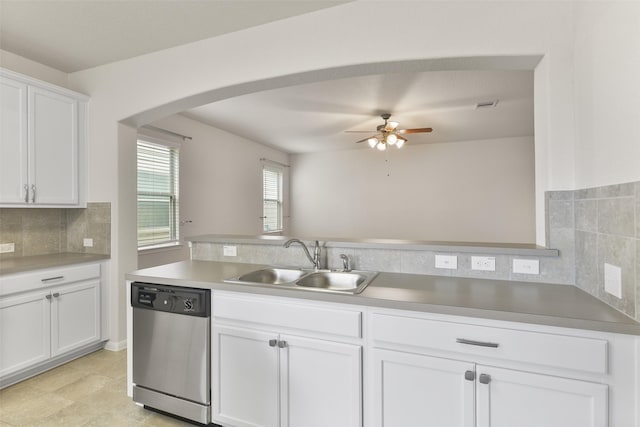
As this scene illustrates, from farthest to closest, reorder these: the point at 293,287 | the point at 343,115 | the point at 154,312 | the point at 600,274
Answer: the point at 343,115 → the point at 154,312 → the point at 293,287 → the point at 600,274

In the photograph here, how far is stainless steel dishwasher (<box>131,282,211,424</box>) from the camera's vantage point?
6.04 ft

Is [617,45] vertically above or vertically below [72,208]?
above

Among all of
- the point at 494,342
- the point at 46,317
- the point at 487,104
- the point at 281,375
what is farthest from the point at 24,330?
the point at 487,104

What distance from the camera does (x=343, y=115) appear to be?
14.1 feet

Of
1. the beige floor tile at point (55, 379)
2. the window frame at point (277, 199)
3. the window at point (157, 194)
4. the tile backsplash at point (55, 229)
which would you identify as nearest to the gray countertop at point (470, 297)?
the beige floor tile at point (55, 379)

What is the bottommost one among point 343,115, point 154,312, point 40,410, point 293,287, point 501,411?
point 40,410

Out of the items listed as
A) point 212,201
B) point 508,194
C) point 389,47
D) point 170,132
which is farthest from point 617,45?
point 508,194

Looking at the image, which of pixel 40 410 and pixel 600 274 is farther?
pixel 40 410

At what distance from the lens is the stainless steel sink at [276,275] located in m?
2.16

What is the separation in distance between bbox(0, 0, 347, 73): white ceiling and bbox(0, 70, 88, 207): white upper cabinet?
0.36 meters

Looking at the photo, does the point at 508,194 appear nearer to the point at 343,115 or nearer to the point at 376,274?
the point at 343,115

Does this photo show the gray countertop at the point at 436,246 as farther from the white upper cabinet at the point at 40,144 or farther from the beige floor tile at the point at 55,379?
the white upper cabinet at the point at 40,144

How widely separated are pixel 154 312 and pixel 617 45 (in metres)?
2.64

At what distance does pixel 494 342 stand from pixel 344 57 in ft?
6.00
